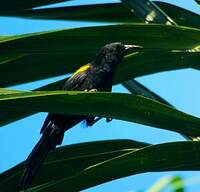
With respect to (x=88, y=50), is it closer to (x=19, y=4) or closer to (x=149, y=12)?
(x=149, y=12)

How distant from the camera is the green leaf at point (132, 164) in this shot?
1022mm

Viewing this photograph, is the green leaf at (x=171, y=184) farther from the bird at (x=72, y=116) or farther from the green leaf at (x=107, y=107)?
the bird at (x=72, y=116)

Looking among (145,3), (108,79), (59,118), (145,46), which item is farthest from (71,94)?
(108,79)

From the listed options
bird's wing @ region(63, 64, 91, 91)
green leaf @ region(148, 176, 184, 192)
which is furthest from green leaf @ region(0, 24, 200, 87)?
green leaf @ region(148, 176, 184, 192)

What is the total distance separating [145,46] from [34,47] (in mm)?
302

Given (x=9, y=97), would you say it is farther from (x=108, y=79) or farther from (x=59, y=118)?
(x=108, y=79)

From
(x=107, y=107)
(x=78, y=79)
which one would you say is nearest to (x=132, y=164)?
(x=107, y=107)

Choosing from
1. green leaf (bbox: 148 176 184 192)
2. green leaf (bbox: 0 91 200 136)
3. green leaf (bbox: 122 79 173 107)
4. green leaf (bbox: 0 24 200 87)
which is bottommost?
green leaf (bbox: 148 176 184 192)

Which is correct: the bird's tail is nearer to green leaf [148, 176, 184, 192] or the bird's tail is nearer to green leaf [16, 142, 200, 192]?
green leaf [16, 142, 200, 192]

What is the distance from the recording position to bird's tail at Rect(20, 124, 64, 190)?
1.23 meters

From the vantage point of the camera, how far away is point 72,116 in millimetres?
1813

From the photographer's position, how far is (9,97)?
88cm

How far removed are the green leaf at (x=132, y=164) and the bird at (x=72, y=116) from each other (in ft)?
0.73

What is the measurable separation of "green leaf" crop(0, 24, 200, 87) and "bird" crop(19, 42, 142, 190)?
77 millimetres
